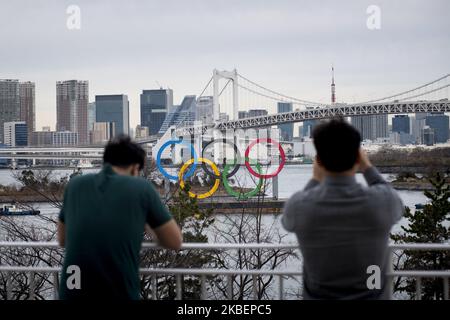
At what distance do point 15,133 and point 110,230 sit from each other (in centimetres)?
2432

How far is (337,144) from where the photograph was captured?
137cm

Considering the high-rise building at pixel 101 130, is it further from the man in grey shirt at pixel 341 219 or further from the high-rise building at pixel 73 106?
the man in grey shirt at pixel 341 219

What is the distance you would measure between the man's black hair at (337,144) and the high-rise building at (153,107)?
22.1 metres

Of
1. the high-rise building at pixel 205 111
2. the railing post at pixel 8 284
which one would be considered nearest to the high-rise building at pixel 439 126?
the high-rise building at pixel 205 111

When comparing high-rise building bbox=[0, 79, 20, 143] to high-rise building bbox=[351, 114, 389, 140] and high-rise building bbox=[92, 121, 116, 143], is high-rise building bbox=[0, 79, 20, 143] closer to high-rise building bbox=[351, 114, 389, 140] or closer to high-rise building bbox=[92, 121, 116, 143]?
high-rise building bbox=[92, 121, 116, 143]

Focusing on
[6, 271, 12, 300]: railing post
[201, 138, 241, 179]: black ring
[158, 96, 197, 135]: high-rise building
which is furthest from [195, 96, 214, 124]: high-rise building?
[6, 271, 12, 300]: railing post

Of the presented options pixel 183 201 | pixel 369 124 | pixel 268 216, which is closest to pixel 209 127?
pixel 369 124

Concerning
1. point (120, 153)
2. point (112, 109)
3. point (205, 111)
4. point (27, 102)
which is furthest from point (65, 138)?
point (120, 153)

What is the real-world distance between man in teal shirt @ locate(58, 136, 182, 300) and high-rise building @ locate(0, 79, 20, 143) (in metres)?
19.9

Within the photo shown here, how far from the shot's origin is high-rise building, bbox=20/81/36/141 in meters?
20.0

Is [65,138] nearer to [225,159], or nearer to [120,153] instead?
[225,159]
